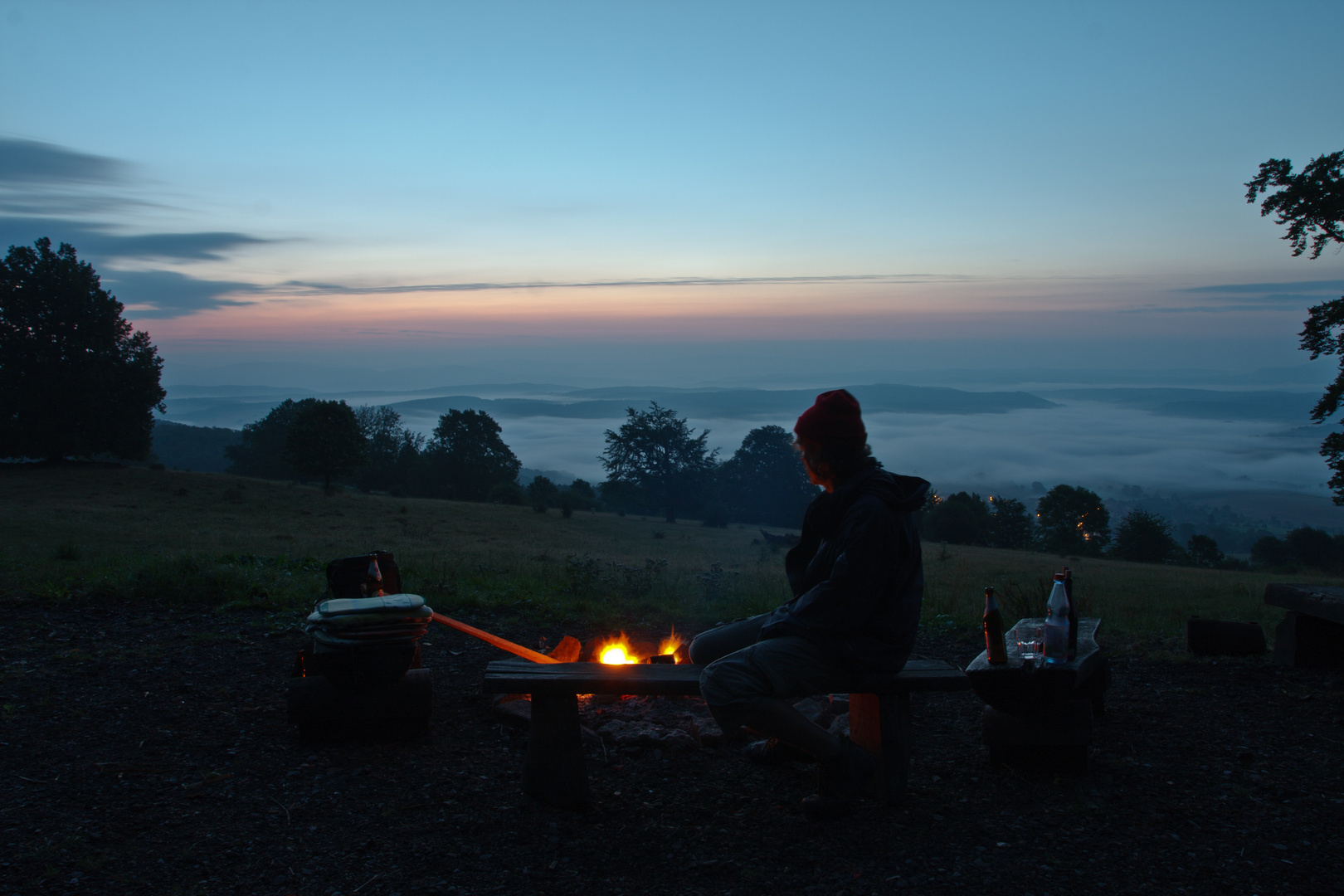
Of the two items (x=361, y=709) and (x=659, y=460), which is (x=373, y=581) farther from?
(x=659, y=460)

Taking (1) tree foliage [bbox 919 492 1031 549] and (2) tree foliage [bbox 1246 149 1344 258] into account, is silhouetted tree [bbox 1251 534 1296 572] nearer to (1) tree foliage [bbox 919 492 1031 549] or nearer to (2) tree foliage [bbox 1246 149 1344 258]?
(1) tree foliage [bbox 919 492 1031 549]

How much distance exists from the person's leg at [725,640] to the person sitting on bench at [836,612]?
0.47m

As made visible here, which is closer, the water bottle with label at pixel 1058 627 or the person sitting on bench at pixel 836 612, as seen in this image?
the person sitting on bench at pixel 836 612

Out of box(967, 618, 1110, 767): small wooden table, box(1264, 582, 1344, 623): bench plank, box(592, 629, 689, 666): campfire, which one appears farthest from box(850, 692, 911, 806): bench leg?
box(1264, 582, 1344, 623): bench plank

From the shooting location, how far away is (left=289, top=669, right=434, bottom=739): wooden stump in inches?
168

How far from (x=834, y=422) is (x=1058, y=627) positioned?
1514mm

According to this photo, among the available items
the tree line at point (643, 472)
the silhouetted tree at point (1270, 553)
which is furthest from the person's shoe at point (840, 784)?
the tree line at point (643, 472)

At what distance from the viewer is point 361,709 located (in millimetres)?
4301

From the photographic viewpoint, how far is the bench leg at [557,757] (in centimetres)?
365

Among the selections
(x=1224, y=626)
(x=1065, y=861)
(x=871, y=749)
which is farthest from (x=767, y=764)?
(x=1224, y=626)

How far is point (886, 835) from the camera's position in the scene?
3340 millimetres

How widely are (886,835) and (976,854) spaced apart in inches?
13.8

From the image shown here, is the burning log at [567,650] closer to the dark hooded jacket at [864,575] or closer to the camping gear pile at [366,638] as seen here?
the camping gear pile at [366,638]

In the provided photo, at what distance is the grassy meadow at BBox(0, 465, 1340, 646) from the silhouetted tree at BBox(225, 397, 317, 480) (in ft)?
85.9
